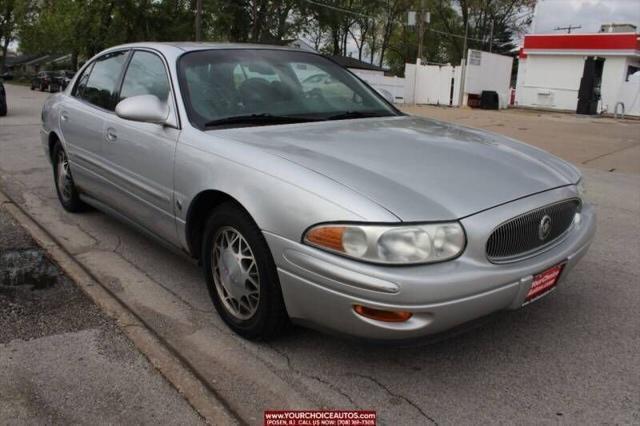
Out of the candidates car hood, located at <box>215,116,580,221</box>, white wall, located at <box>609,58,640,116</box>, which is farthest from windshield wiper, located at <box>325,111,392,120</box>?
white wall, located at <box>609,58,640,116</box>

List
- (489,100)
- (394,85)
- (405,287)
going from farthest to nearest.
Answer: (394,85), (489,100), (405,287)

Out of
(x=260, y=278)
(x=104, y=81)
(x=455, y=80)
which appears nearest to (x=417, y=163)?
(x=260, y=278)

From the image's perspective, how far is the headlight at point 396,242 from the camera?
8.02ft

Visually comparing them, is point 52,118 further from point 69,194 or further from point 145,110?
point 145,110

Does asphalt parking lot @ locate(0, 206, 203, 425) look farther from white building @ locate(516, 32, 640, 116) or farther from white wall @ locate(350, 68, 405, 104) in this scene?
white wall @ locate(350, 68, 405, 104)

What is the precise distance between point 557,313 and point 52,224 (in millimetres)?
4139

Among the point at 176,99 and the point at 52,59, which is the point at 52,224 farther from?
the point at 52,59

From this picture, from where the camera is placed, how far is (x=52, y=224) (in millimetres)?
5250

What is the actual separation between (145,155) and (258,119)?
29.6 inches

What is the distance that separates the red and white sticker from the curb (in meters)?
1.45

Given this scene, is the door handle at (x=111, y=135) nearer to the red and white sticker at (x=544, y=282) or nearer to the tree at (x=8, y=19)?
the red and white sticker at (x=544, y=282)

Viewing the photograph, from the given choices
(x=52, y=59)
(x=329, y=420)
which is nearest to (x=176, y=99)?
(x=329, y=420)

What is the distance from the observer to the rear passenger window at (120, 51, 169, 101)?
12.7 feet

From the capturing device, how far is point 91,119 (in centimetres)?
456
